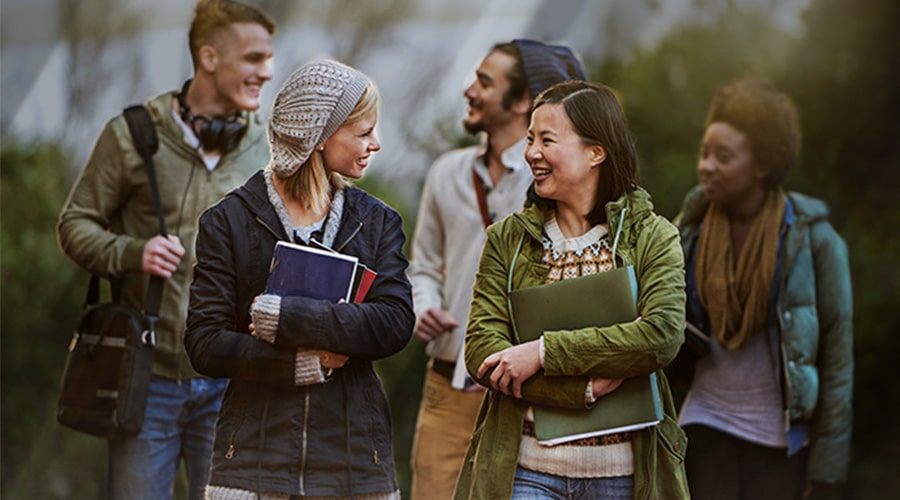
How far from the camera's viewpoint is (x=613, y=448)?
3.18 m

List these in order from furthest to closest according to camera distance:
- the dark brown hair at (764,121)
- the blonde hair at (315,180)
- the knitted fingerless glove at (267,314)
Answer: the dark brown hair at (764,121), the blonde hair at (315,180), the knitted fingerless glove at (267,314)

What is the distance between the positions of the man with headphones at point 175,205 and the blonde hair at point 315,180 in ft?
3.47

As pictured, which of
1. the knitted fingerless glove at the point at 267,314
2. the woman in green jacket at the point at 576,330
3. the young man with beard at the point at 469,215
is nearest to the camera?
the knitted fingerless glove at the point at 267,314

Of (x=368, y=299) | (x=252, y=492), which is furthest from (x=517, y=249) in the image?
(x=252, y=492)

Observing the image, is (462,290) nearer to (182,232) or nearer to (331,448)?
(182,232)

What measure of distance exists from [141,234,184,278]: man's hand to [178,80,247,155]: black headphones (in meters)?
0.43

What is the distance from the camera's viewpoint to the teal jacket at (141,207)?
13.9 feet

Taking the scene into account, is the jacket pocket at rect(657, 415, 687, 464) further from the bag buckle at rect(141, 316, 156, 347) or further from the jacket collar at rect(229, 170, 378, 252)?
the bag buckle at rect(141, 316, 156, 347)

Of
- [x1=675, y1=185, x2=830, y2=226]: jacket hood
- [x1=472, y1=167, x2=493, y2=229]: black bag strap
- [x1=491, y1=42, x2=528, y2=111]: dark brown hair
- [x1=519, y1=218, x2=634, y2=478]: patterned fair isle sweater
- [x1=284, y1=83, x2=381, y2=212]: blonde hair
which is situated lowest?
[x1=519, y1=218, x2=634, y2=478]: patterned fair isle sweater

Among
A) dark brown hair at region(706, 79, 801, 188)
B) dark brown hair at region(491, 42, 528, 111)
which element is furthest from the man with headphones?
dark brown hair at region(706, 79, 801, 188)

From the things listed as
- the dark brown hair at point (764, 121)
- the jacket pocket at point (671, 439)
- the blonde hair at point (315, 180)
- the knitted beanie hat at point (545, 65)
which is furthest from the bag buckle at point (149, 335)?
the dark brown hair at point (764, 121)

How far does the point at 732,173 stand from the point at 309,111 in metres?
2.23

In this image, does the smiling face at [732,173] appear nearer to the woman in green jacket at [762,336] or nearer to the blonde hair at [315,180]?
the woman in green jacket at [762,336]

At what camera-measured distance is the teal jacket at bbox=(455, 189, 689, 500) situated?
3.10m
